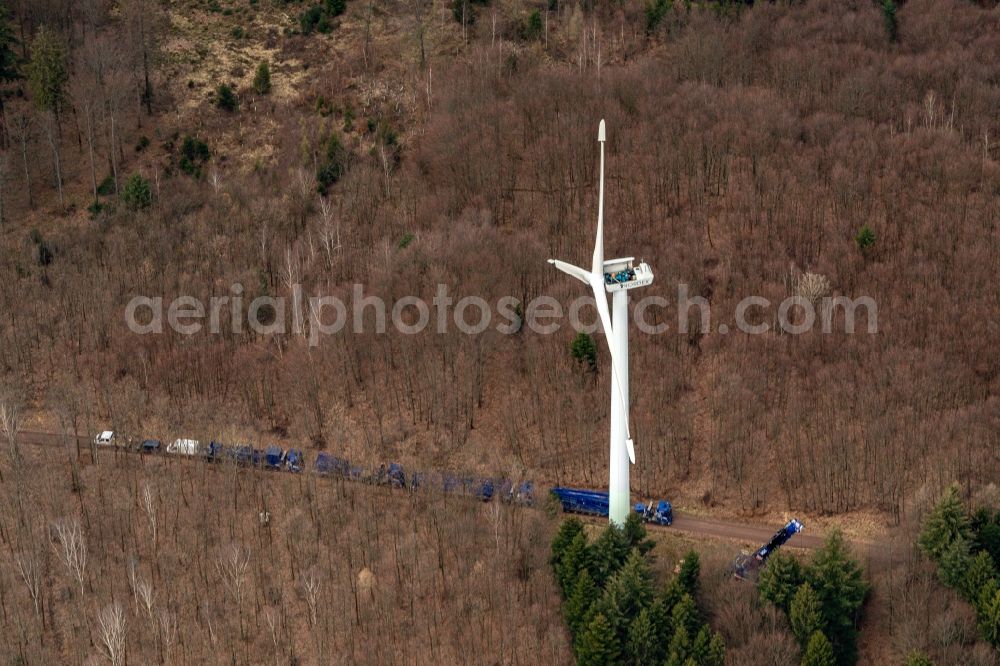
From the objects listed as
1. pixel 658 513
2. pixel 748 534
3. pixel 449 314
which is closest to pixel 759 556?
pixel 748 534

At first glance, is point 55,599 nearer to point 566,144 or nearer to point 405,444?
point 405,444

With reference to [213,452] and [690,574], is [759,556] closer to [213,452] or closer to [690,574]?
[690,574]

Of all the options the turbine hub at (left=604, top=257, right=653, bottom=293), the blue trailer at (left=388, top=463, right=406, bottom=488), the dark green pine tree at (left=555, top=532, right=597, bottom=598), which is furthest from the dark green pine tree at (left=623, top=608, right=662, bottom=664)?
the blue trailer at (left=388, top=463, right=406, bottom=488)

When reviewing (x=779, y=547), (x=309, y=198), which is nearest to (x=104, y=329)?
(x=309, y=198)

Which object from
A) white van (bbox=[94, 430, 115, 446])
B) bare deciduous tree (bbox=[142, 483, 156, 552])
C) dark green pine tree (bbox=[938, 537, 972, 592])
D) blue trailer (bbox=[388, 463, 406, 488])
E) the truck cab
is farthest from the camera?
white van (bbox=[94, 430, 115, 446])

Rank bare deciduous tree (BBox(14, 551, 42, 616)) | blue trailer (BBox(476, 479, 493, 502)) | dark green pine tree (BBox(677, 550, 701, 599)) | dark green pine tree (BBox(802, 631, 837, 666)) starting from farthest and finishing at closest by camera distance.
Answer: blue trailer (BBox(476, 479, 493, 502)), bare deciduous tree (BBox(14, 551, 42, 616)), dark green pine tree (BBox(677, 550, 701, 599)), dark green pine tree (BBox(802, 631, 837, 666))

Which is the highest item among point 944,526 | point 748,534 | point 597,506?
point 944,526

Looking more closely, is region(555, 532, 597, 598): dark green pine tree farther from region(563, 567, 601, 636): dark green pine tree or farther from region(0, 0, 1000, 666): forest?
region(563, 567, 601, 636): dark green pine tree
